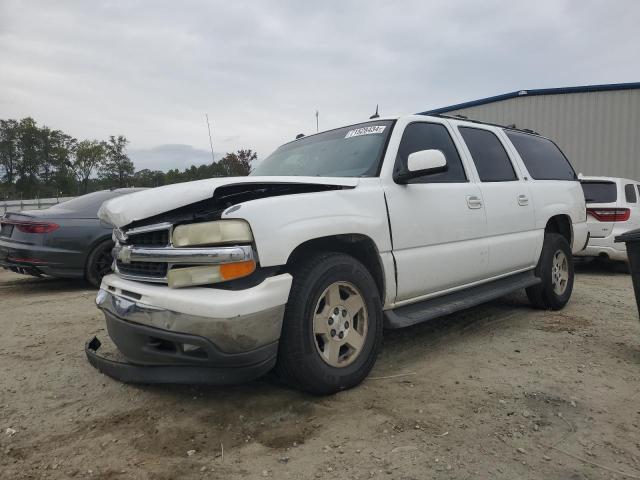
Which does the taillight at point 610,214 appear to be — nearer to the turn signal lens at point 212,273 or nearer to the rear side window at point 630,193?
the rear side window at point 630,193

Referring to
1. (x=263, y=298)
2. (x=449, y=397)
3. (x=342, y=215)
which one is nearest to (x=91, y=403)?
(x=263, y=298)

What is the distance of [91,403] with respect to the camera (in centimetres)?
292

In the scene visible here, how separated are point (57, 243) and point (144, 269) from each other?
13.8 ft

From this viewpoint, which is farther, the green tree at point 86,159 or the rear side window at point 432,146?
the green tree at point 86,159

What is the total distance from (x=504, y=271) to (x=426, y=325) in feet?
2.79

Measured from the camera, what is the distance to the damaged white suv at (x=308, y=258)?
2.50 metres

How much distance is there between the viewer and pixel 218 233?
2510 millimetres

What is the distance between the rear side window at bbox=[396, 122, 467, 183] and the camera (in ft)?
11.9

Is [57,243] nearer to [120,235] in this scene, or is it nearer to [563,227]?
[120,235]

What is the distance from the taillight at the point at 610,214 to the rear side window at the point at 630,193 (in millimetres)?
300

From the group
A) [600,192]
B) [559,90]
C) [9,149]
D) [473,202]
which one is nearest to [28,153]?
[9,149]

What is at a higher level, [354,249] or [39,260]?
[354,249]

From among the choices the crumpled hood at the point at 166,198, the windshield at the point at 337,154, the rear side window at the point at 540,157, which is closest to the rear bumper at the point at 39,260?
the windshield at the point at 337,154

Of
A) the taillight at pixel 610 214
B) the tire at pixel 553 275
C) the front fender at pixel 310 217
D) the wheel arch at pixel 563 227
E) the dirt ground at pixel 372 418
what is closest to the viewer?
the dirt ground at pixel 372 418
